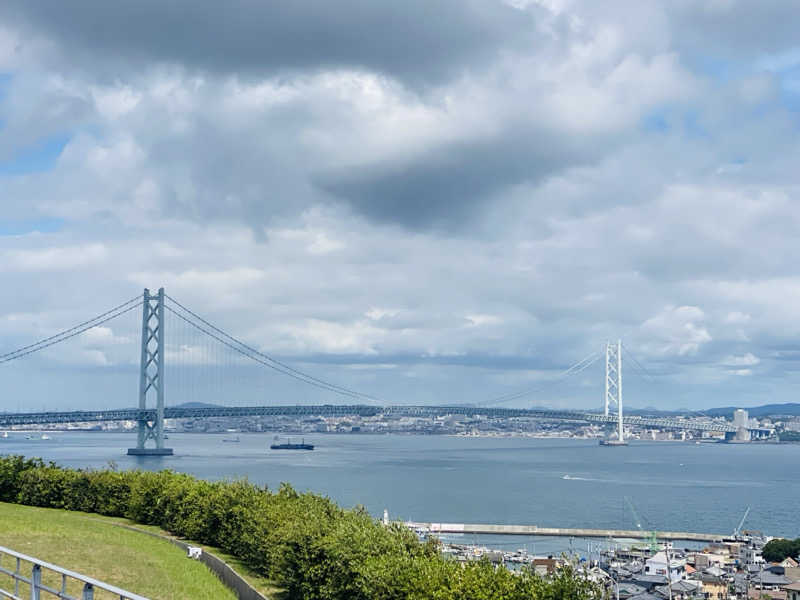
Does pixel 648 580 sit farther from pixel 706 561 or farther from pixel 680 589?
pixel 706 561

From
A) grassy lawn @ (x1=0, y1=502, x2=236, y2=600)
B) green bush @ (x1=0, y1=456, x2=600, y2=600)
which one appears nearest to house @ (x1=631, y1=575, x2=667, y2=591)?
green bush @ (x1=0, y1=456, x2=600, y2=600)

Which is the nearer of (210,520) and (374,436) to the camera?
(210,520)

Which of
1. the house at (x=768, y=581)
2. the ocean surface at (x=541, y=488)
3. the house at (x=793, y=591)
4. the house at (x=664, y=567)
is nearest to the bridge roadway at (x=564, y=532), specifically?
the ocean surface at (x=541, y=488)

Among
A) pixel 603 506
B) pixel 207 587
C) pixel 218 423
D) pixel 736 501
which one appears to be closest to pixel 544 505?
pixel 603 506

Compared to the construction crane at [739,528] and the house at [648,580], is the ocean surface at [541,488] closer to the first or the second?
the construction crane at [739,528]

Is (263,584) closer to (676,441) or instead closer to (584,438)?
(676,441)

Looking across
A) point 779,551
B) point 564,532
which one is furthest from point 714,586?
point 564,532

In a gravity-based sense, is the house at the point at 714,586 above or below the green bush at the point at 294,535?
below

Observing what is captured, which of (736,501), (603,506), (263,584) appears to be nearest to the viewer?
(263,584)
